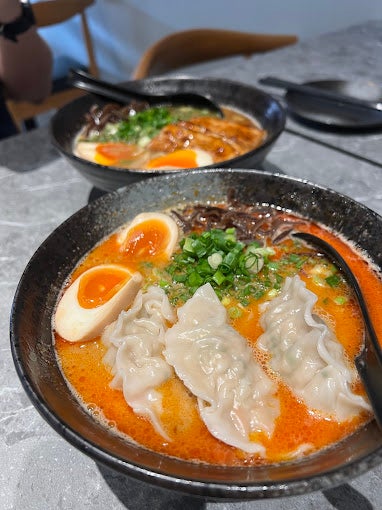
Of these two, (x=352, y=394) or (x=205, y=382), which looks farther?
(x=205, y=382)

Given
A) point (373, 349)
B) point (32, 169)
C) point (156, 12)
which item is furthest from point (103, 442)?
point (156, 12)

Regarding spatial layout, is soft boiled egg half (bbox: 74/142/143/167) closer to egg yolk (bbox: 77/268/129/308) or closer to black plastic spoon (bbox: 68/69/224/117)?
black plastic spoon (bbox: 68/69/224/117)

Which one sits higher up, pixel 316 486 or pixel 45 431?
pixel 316 486

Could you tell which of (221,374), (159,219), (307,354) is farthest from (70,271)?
(307,354)

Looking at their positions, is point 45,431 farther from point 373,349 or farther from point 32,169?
point 32,169

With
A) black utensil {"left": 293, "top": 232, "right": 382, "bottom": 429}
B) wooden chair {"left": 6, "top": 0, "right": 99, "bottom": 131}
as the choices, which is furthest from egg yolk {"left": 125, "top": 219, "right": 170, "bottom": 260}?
wooden chair {"left": 6, "top": 0, "right": 99, "bottom": 131}
